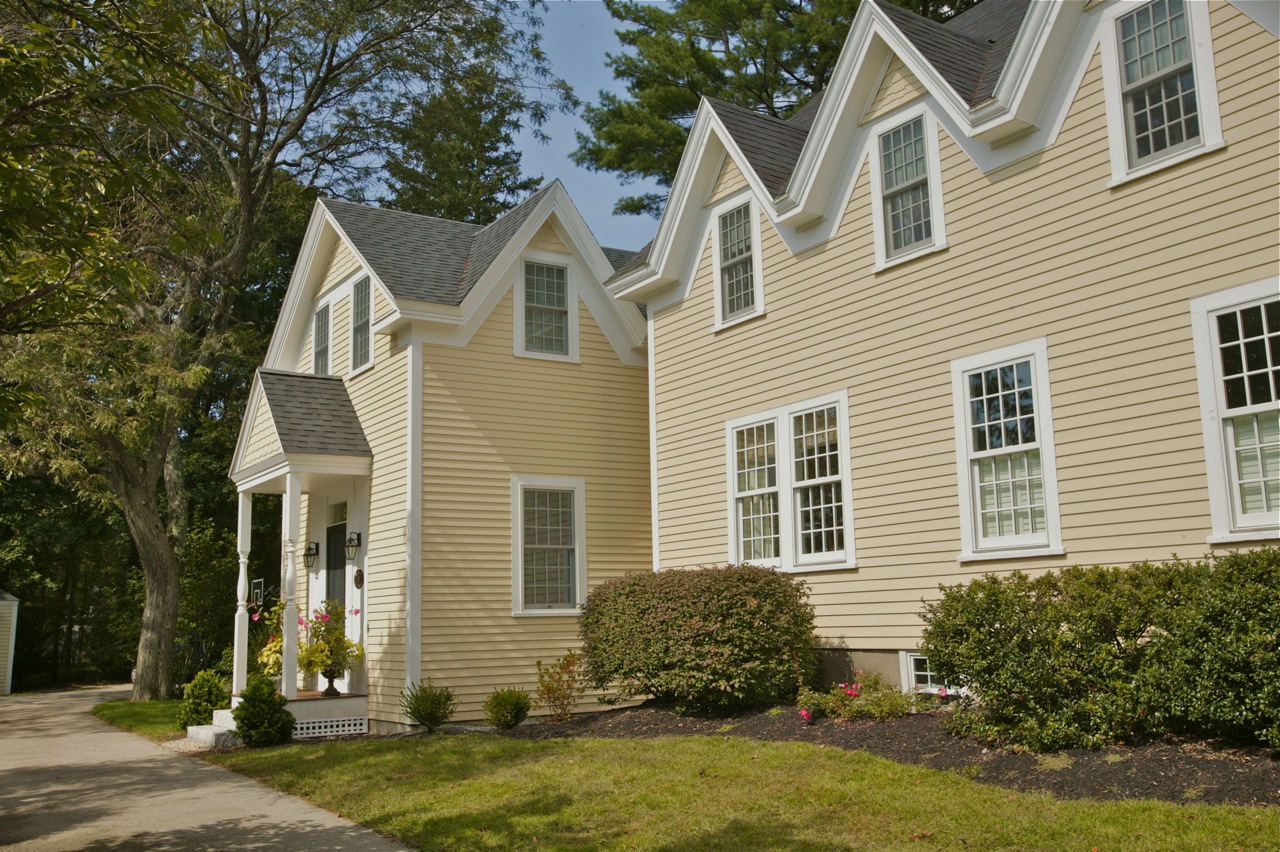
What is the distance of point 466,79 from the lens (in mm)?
24219

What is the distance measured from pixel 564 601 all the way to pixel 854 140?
814 centimetres

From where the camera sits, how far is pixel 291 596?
15.6 metres

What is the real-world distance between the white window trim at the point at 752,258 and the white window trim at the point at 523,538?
3.81 meters

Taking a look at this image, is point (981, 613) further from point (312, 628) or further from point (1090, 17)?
point (312, 628)

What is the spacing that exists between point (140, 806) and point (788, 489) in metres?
7.89

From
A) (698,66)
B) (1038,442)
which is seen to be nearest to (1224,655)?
(1038,442)

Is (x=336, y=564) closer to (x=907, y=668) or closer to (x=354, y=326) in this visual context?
(x=354, y=326)

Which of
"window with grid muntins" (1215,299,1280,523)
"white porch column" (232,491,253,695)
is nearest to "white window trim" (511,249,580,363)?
"white porch column" (232,491,253,695)

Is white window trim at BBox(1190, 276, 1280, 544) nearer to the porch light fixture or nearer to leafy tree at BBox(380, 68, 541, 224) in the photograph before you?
the porch light fixture

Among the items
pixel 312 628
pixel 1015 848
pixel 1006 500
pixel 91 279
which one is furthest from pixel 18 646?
pixel 1015 848

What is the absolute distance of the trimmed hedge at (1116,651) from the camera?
759 cm

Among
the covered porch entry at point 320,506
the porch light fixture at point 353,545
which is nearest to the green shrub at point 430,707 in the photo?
the covered porch entry at point 320,506

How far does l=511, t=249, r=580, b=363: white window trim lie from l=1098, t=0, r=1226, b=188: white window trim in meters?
9.39

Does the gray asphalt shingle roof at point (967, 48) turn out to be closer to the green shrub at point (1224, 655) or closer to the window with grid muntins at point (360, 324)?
the green shrub at point (1224, 655)
